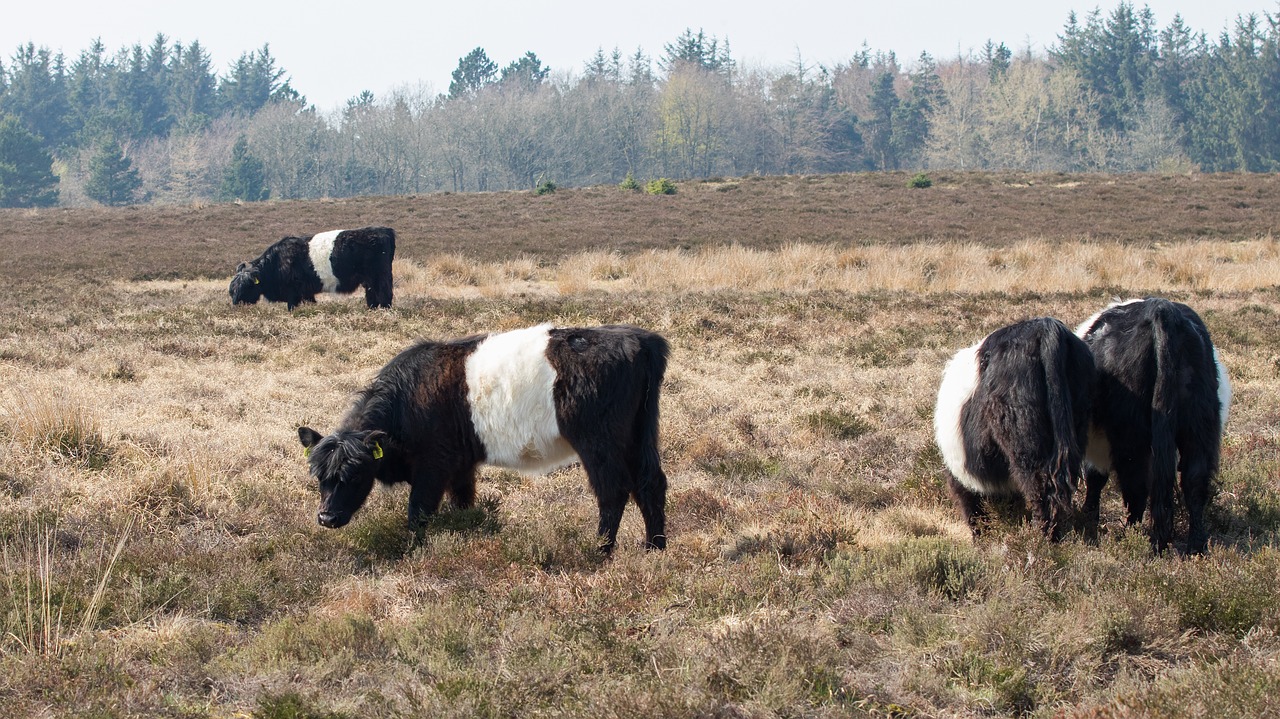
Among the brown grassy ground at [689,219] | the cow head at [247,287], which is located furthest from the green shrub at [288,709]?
the brown grassy ground at [689,219]

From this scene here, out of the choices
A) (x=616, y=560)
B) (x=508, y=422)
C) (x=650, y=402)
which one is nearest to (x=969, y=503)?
(x=650, y=402)

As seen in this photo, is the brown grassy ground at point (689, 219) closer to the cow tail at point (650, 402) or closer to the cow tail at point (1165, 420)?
the cow tail at point (650, 402)

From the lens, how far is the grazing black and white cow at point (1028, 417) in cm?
505

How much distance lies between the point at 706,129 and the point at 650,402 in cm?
8533

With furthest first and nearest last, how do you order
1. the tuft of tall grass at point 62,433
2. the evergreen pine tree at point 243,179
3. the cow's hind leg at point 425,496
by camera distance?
the evergreen pine tree at point 243,179
the tuft of tall grass at point 62,433
the cow's hind leg at point 425,496

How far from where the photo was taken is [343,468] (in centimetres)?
593

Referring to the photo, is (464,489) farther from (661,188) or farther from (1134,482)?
(661,188)

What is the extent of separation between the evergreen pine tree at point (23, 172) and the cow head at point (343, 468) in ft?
241

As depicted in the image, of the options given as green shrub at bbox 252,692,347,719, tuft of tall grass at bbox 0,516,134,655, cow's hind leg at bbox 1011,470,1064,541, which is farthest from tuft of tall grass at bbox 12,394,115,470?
cow's hind leg at bbox 1011,470,1064,541

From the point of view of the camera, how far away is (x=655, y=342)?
5.93m

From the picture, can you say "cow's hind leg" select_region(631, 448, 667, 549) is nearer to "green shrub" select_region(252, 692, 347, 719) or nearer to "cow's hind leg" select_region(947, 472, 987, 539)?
"cow's hind leg" select_region(947, 472, 987, 539)

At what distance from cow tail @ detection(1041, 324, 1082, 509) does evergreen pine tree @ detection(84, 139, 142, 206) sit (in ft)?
258

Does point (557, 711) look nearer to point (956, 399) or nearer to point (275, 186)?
point (956, 399)

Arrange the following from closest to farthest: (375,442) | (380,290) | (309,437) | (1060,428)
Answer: (1060,428) < (375,442) < (309,437) < (380,290)
